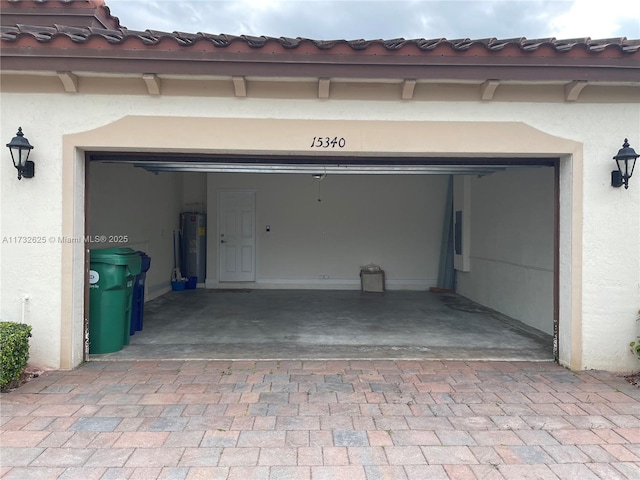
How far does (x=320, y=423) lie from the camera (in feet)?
10.7

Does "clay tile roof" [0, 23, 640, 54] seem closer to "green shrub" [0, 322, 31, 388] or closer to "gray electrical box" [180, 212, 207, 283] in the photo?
"green shrub" [0, 322, 31, 388]

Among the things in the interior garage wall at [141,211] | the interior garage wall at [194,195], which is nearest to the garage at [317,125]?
the interior garage wall at [141,211]

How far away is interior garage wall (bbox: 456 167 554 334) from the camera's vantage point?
6168mm

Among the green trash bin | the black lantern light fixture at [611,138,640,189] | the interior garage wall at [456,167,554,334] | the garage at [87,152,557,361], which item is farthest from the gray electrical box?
the black lantern light fixture at [611,138,640,189]

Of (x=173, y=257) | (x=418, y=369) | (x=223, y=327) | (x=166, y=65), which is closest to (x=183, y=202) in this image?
(x=173, y=257)

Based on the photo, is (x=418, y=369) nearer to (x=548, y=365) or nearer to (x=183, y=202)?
(x=548, y=365)

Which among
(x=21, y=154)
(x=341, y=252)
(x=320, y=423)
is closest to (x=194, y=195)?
(x=341, y=252)

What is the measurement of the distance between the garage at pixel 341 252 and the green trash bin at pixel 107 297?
277 millimetres

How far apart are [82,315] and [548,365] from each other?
17.5 ft

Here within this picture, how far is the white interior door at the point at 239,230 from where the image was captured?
35.8 ft

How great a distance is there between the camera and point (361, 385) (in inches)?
158

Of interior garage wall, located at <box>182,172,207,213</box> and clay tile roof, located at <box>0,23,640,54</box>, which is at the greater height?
clay tile roof, located at <box>0,23,640,54</box>

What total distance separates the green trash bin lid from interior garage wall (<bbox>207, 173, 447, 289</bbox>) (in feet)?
19.0

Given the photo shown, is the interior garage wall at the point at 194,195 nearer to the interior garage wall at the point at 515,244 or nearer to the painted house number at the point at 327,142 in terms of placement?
the interior garage wall at the point at 515,244
